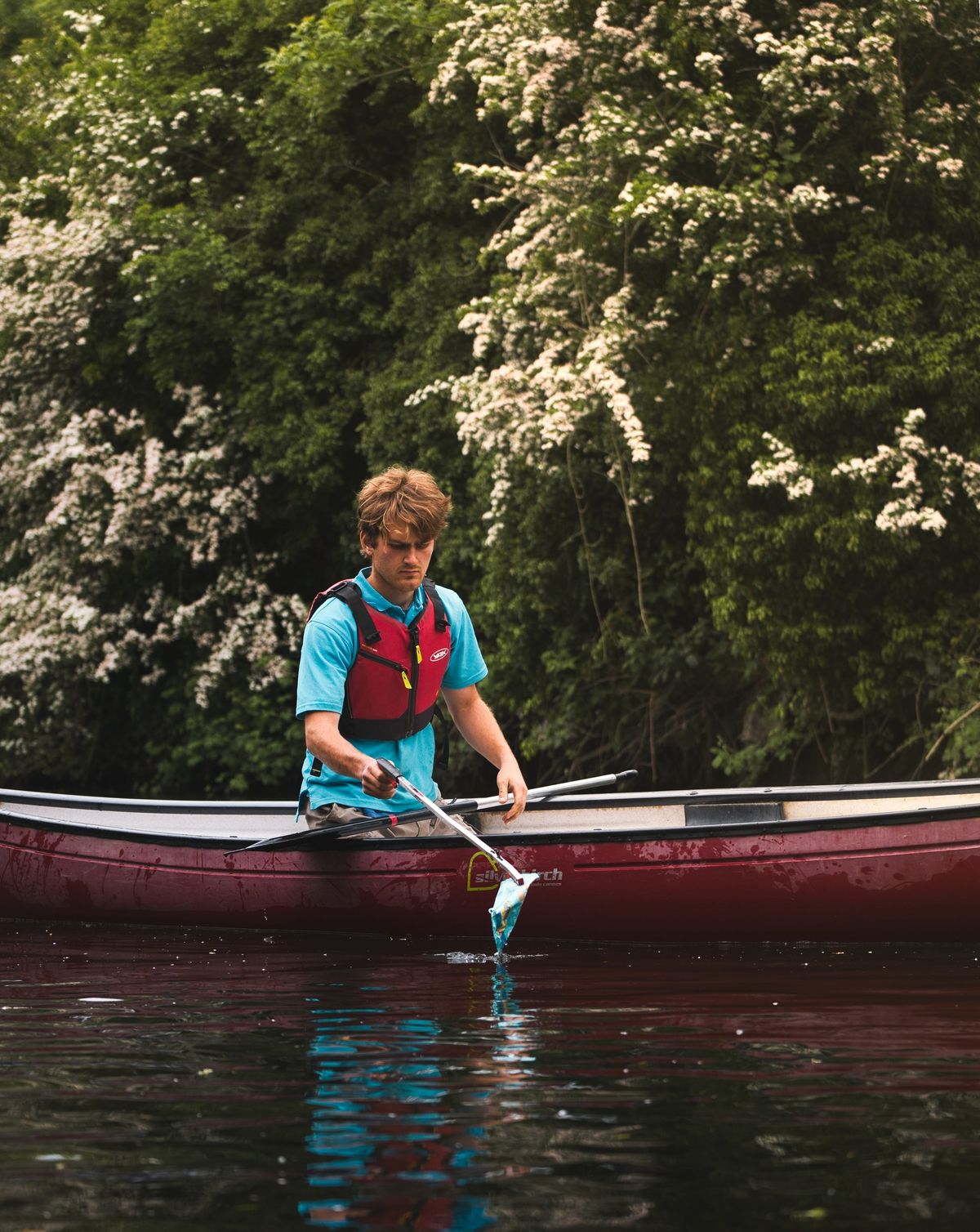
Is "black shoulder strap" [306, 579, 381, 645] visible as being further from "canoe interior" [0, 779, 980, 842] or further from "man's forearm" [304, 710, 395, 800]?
"canoe interior" [0, 779, 980, 842]

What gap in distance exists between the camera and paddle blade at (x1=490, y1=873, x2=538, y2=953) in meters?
6.40

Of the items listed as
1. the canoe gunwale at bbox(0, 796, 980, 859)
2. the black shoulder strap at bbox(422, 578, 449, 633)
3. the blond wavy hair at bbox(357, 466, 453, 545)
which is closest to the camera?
the blond wavy hair at bbox(357, 466, 453, 545)

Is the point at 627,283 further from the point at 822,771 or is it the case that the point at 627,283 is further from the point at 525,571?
the point at 822,771

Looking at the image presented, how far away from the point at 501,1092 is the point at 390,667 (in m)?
2.68

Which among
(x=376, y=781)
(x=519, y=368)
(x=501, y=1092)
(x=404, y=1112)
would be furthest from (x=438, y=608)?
(x=519, y=368)

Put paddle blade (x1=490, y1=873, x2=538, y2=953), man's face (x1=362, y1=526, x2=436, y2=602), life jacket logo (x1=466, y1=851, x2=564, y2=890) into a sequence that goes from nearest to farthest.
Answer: man's face (x1=362, y1=526, x2=436, y2=602) < paddle blade (x1=490, y1=873, x2=538, y2=953) < life jacket logo (x1=466, y1=851, x2=564, y2=890)

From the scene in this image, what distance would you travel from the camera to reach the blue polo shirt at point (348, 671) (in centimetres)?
648

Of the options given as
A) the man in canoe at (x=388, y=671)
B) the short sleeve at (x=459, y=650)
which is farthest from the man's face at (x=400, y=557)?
the short sleeve at (x=459, y=650)

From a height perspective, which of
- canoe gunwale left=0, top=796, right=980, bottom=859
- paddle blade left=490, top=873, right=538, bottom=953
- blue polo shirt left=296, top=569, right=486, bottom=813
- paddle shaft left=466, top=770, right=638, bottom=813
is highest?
blue polo shirt left=296, top=569, right=486, bottom=813

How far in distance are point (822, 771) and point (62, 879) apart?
23.6ft

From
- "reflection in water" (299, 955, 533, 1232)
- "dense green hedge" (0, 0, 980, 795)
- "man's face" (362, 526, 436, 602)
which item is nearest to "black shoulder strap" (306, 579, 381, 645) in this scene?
"man's face" (362, 526, 436, 602)

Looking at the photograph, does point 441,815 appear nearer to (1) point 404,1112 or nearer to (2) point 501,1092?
(2) point 501,1092

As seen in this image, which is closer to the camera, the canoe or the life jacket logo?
the canoe

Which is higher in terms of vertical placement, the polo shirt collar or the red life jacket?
the polo shirt collar
